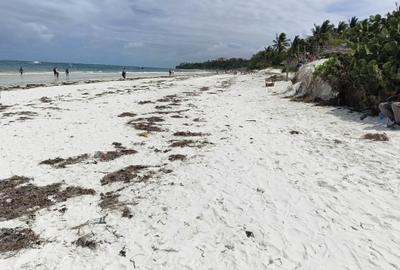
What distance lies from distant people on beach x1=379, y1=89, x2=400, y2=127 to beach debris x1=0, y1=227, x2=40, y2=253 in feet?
36.0

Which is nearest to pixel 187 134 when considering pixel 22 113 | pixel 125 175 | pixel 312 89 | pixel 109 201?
pixel 125 175

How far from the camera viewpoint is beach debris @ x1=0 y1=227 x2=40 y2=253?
6231 mm

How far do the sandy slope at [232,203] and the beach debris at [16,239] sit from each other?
0.19 m

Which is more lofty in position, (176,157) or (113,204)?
(176,157)

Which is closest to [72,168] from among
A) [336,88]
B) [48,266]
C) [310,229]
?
[48,266]

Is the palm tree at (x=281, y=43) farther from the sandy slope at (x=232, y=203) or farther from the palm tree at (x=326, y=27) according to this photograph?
the sandy slope at (x=232, y=203)

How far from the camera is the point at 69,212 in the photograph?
24.5 feet

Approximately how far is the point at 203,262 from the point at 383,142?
747 centimetres

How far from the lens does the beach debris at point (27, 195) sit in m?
7.66

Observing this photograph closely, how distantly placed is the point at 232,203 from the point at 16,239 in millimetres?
3665

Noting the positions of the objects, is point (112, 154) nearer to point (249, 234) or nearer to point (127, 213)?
point (127, 213)

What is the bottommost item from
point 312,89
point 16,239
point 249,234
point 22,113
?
point 22,113

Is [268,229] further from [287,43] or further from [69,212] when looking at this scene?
[287,43]

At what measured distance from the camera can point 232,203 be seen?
748 cm
